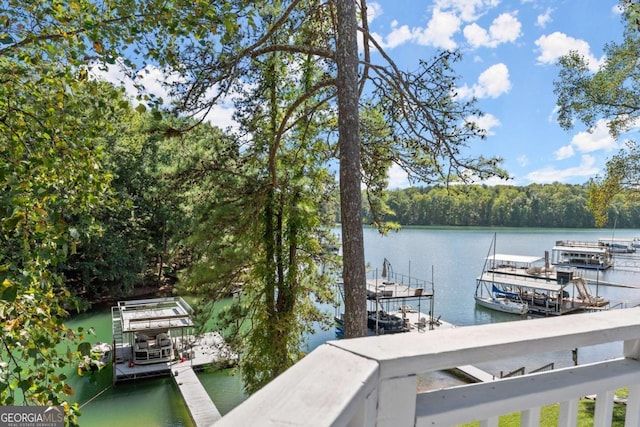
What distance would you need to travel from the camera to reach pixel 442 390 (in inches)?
34.4

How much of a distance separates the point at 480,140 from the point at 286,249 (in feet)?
15.8

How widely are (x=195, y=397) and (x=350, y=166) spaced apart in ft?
27.9

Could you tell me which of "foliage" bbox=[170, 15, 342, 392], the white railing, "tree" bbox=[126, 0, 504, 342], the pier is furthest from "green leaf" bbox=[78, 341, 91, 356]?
the pier

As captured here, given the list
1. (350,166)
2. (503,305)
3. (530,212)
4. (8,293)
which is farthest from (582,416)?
(530,212)

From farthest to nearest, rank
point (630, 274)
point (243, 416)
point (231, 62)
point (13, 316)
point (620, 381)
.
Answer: point (630, 274)
point (231, 62)
point (13, 316)
point (620, 381)
point (243, 416)

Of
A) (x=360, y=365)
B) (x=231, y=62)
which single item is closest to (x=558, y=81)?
(x=231, y=62)

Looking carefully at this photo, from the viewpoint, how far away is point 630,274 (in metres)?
29.5

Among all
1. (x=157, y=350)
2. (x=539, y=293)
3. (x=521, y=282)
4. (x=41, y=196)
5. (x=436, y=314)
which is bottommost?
(x=436, y=314)

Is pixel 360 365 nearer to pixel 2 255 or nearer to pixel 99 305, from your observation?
pixel 2 255

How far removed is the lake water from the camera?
400 inches

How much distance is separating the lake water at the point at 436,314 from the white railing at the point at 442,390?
14cm

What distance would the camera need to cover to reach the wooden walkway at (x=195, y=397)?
8891mm

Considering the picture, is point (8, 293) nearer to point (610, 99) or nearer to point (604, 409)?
point (604, 409)

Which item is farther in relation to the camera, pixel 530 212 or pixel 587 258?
pixel 530 212
